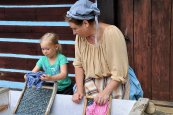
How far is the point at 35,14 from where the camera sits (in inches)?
190

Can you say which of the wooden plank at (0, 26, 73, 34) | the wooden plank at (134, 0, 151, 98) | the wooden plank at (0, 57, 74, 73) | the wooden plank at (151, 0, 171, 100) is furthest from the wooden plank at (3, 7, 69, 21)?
the wooden plank at (151, 0, 171, 100)

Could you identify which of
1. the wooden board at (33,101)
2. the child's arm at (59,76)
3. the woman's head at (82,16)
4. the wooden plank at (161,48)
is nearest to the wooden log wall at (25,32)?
the wooden plank at (161,48)

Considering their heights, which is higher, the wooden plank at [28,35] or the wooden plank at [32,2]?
the wooden plank at [32,2]

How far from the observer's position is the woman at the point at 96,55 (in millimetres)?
2658

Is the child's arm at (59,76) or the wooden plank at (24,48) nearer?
the child's arm at (59,76)

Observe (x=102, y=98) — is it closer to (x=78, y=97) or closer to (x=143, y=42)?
(x=78, y=97)

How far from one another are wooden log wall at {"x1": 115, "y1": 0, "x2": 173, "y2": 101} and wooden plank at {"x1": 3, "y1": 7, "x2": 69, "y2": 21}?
82 centimetres

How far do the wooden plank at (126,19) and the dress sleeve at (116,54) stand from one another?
5.15ft

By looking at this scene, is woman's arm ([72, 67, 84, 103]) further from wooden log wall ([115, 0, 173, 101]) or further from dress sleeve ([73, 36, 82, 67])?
wooden log wall ([115, 0, 173, 101])

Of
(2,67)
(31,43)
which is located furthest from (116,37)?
(2,67)

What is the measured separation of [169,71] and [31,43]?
192 cm

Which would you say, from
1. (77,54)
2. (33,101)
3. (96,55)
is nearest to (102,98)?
(96,55)

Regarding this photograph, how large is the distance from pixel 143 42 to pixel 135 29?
0.18m

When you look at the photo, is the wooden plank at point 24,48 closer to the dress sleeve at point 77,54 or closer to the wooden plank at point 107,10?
the wooden plank at point 107,10
